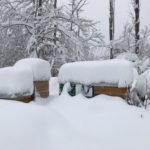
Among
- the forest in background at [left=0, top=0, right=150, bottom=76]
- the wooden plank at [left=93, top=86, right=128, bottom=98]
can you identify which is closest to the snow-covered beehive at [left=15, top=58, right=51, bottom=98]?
the wooden plank at [left=93, top=86, right=128, bottom=98]

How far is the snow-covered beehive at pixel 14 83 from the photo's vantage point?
6188 millimetres

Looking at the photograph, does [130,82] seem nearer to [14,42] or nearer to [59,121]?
[59,121]

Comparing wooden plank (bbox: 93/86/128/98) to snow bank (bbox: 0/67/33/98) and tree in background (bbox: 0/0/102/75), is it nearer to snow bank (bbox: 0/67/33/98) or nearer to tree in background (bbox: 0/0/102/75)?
snow bank (bbox: 0/67/33/98)

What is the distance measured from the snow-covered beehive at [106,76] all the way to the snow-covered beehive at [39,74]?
1.94 ft

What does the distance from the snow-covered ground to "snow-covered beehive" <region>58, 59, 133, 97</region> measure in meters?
0.76

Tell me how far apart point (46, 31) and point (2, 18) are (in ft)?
6.53

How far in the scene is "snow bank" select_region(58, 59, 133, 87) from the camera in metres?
6.82

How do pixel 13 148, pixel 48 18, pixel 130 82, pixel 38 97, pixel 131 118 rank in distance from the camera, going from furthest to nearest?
1. pixel 48 18
2. pixel 38 97
3. pixel 130 82
4. pixel 131 118
5. pixel 13 148

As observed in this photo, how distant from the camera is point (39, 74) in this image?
24.4ft

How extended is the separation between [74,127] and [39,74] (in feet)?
8.99

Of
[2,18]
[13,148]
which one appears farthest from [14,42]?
[13,148]

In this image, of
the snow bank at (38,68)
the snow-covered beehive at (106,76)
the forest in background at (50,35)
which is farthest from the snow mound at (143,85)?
the forest in background at (50,35)

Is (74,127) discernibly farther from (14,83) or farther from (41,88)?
(41,88)

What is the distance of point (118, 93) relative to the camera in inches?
272
